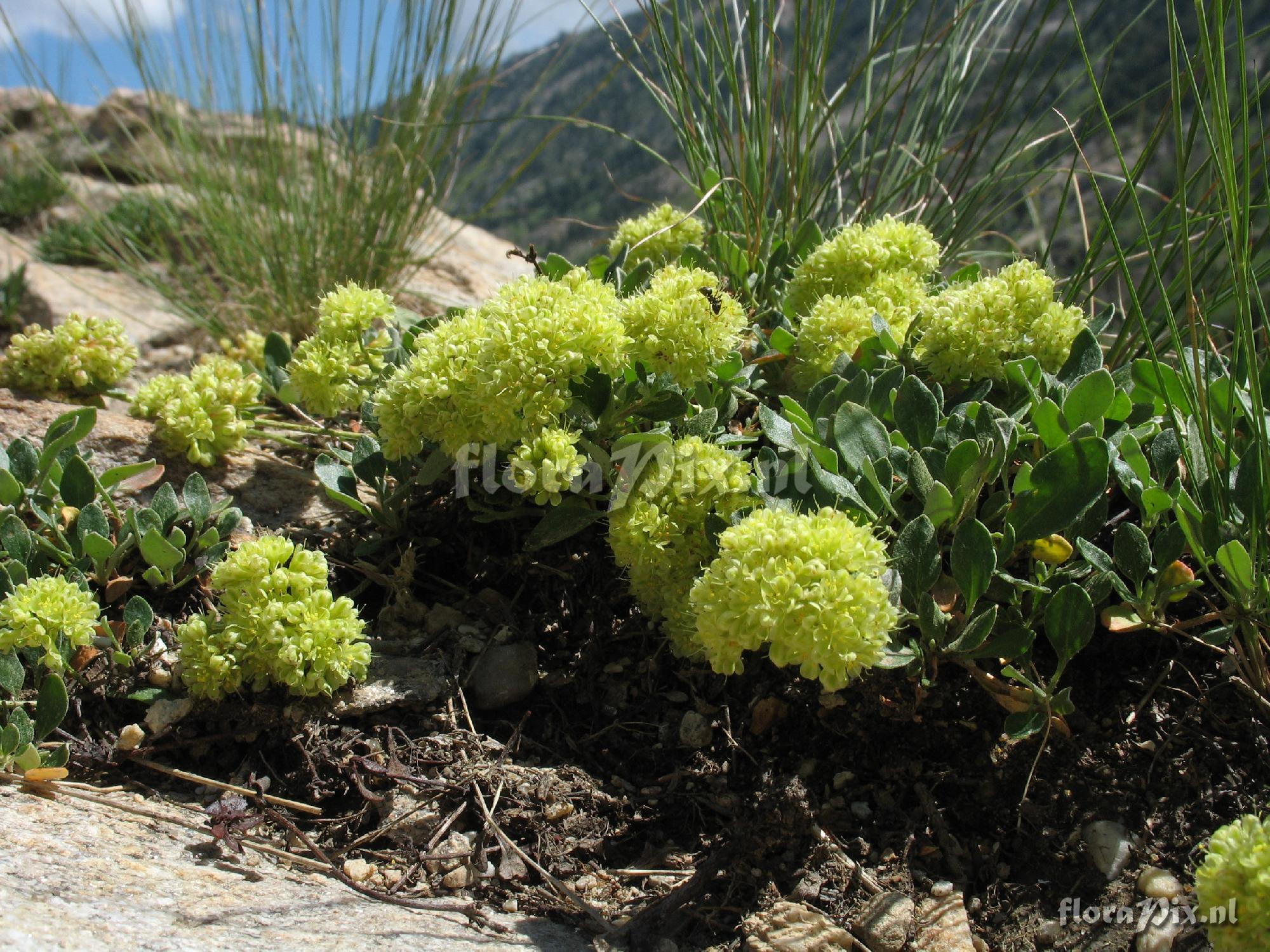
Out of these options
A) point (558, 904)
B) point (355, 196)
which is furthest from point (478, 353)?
point (355, 196)

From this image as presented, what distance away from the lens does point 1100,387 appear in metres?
1.74

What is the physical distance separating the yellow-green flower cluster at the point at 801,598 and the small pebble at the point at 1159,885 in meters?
0.57

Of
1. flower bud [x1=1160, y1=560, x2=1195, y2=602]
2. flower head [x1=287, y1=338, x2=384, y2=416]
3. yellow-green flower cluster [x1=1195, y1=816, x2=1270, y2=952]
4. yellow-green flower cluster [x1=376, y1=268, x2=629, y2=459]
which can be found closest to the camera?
yellow-green flower cluster [x1=1195, y1=816, x2=1270, y2=952]

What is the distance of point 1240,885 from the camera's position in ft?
3.98

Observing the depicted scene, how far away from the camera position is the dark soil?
1571 mm

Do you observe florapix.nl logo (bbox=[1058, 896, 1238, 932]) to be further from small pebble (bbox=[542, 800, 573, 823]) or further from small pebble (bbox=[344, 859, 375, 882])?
small pebble (bbox=[344, 859, 375, 882])

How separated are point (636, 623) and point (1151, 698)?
40.1 inches

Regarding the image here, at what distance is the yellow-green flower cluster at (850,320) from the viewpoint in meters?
2.13

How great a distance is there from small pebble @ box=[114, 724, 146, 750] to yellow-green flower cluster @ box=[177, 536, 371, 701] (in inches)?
4.8

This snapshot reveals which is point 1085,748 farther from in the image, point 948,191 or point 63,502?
point 63,502

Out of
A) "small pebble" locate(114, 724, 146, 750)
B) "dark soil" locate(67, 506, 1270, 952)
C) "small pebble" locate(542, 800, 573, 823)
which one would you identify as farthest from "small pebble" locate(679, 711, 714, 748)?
"small pebble" locate(114, 724, 146, 750)

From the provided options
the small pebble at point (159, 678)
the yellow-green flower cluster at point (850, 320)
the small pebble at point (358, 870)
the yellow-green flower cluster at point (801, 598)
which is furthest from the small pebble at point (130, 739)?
the yellow-green flower cluster at point (850, 320)

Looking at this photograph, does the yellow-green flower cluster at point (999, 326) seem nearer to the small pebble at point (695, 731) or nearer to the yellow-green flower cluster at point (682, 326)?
the yellow-green flower cluster at point (682, 326)

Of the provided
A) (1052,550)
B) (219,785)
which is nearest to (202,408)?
(219,785)
